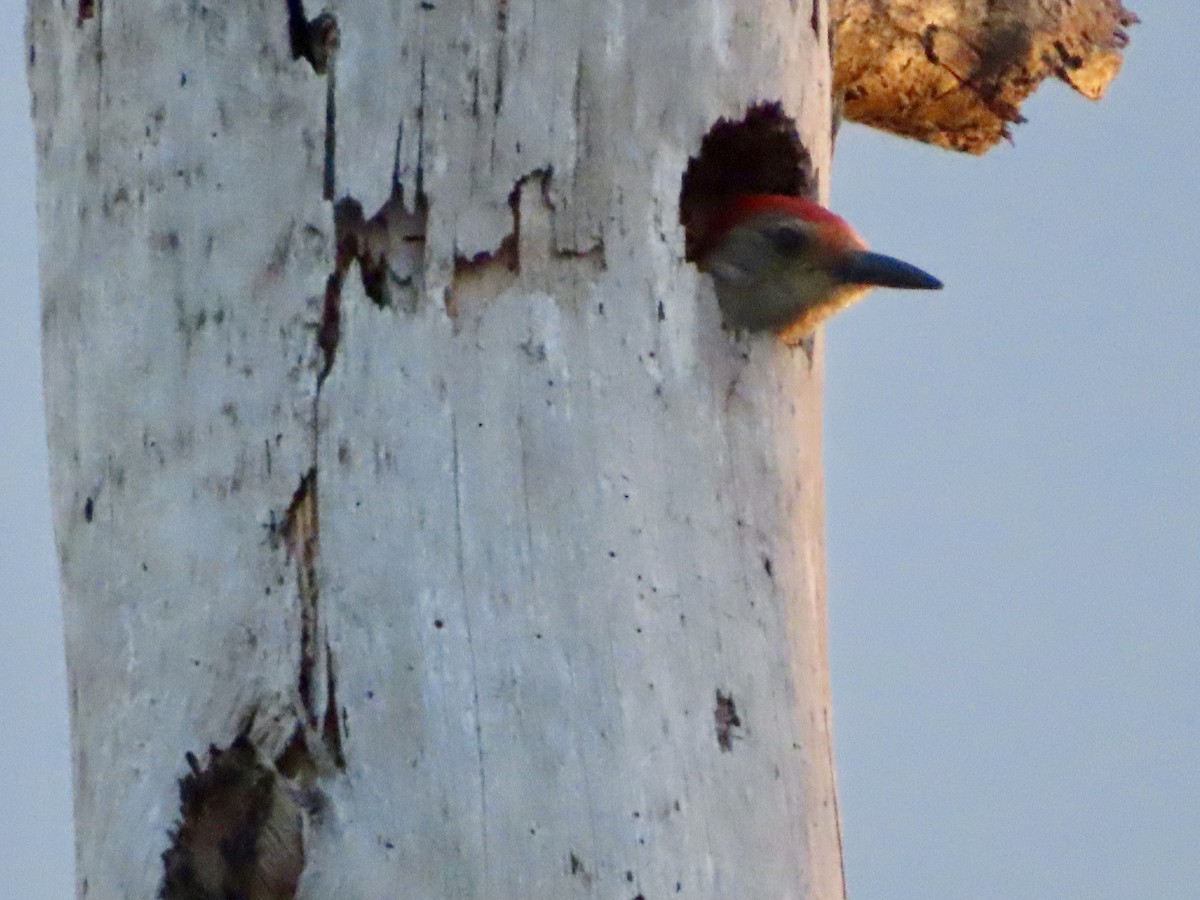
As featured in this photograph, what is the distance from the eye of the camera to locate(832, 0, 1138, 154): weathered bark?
407cm

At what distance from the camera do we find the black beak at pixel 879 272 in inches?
126

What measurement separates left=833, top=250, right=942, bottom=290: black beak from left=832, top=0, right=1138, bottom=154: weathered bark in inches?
36.1

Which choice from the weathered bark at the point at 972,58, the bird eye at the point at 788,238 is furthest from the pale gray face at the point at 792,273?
the weathered bark at the point at 972,58

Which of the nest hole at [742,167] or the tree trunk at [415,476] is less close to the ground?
the nest hole at [742,167]

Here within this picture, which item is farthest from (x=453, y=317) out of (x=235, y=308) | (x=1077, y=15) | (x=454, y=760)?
(x=1077, y=15)

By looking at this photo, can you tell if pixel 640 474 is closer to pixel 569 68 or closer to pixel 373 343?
pixel 373 343

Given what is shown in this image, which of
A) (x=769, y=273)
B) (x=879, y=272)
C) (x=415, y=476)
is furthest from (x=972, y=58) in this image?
(x=415, y=476)

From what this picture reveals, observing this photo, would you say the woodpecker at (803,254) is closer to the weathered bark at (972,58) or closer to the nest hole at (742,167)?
the nest hole at (742,167)

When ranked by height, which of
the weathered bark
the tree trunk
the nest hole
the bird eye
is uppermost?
the weathered bark

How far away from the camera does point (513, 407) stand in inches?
99.3

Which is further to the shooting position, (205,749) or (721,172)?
(721,172)

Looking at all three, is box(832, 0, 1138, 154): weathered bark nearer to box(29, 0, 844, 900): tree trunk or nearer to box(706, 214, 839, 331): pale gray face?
box(706, 214, 839, 331): pale gray face

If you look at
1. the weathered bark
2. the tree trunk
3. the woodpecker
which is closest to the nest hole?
the woodpecker

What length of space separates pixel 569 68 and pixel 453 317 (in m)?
0.39
